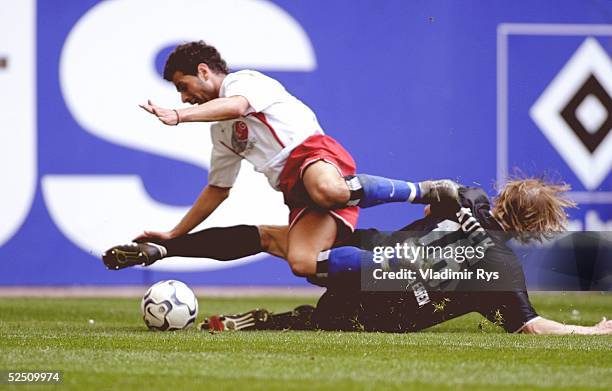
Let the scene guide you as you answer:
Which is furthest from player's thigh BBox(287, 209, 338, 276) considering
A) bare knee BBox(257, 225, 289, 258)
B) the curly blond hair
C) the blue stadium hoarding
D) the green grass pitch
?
the blue stadium hoarding

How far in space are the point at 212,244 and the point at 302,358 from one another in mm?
2279

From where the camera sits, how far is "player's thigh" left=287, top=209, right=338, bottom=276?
21.0 ft

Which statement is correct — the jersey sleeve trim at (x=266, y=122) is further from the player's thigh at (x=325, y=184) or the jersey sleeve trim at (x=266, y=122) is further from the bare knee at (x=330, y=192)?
the bare knee at (x=330, y=192)

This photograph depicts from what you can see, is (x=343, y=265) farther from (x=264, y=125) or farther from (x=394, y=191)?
(x=264, y=125)

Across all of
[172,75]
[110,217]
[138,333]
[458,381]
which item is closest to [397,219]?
[110,217]

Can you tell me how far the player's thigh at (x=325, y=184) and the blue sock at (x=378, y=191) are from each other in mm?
51

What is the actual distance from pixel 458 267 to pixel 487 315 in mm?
288

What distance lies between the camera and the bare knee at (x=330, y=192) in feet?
20.4

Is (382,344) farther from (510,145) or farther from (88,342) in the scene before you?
(510,145)

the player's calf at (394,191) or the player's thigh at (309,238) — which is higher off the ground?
the player's calf at (394,191)

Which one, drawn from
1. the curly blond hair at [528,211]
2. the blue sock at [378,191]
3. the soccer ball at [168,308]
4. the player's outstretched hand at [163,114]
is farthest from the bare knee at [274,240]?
the player's outstretched hand at [163,114]

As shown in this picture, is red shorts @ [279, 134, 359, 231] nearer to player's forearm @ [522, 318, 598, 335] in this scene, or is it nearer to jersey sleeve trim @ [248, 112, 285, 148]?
jersey sleeve trim @ [248, 112, 285, 148]

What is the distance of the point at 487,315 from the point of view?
6.07 metres

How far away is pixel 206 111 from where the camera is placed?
5.98m
